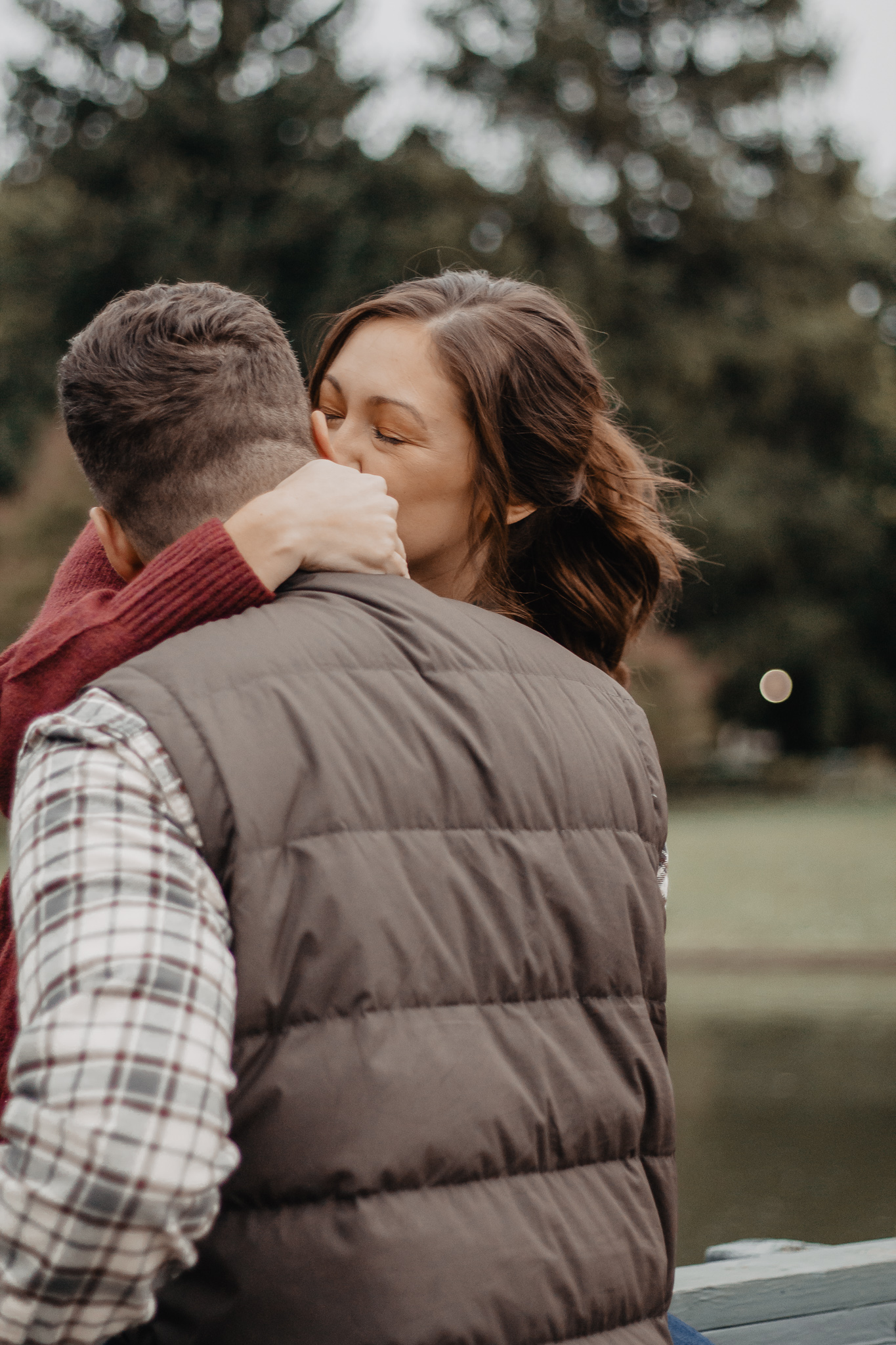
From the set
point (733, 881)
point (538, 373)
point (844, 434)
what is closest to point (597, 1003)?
point (538, 373)

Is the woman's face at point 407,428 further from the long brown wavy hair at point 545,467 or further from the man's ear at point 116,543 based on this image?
the man's ear at point 116,543

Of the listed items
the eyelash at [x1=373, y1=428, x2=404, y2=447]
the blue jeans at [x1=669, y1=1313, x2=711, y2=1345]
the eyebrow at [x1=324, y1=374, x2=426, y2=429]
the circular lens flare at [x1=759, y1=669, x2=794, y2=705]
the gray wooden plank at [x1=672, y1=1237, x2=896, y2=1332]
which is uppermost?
the eyebrow at [x1=324, y1=374, x2=426, y2=429]

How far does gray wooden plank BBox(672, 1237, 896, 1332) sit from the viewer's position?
7.09 feet

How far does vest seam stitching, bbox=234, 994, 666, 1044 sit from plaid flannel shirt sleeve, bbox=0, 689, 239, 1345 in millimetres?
73

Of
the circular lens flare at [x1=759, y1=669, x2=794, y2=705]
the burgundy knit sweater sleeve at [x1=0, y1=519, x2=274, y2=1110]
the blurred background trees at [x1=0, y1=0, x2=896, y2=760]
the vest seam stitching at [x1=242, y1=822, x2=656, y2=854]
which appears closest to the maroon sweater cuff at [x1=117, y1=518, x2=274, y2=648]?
the burgundy knit sweater sleeve at [x1=0, y1=519, x2=274, y2=1110]

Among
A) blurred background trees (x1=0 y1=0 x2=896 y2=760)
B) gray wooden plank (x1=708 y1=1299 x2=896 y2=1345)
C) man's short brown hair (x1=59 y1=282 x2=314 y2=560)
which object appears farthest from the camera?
blurred background trees (x1=0 y1=0 x2=896 y2=760)

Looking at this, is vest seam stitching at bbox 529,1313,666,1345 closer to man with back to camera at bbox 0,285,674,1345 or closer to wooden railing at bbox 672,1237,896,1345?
man with back to camera at bbox 0,285,674,1345

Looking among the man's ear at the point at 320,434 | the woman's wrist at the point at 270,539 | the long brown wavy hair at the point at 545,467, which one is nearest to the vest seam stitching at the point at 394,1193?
the woman's wrist at the point at 270,539

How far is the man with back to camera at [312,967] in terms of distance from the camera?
3.20ft

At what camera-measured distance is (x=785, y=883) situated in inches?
551

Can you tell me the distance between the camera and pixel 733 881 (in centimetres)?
1420

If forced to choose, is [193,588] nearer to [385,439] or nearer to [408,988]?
[408,988]

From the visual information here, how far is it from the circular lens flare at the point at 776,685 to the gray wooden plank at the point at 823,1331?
29.1 meters

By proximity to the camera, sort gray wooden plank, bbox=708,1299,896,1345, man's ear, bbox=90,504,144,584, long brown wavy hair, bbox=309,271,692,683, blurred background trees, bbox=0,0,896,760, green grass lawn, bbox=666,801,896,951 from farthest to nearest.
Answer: blurred background trees, bbox=0,0,896,760
green grass lawn, bbox=666,801,896,951
gray wooden plank, bbox=708,1299,896,1345
long brown wavy hair, bbox=309,271,692,683
man's ear, bbox=90,504,144,584
